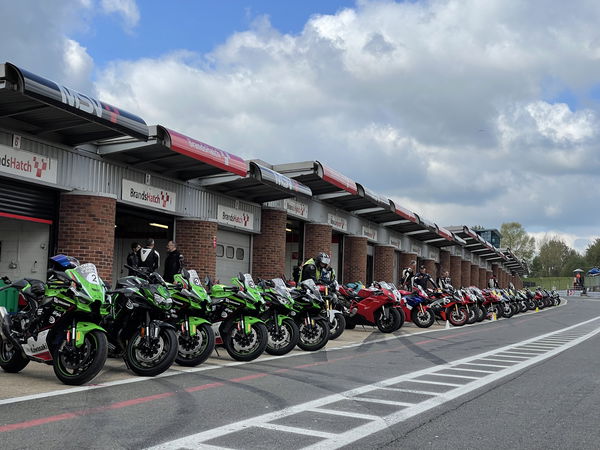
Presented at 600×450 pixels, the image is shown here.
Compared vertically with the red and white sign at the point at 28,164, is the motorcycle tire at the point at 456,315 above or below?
below

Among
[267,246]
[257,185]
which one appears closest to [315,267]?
[257,185]

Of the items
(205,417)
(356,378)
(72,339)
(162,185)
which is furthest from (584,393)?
(162,185)

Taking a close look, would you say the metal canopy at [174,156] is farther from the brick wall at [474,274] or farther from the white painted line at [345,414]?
the brick wall at [474,274]

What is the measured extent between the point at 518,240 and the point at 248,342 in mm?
126390

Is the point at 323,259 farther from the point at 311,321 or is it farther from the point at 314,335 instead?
the point at 314,335

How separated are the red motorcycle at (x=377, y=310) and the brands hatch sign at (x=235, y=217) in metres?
4.08

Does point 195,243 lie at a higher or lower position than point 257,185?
lower

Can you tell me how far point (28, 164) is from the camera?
1163 cm

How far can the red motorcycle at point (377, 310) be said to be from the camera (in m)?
15.6

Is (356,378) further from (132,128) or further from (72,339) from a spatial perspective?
(132,128)

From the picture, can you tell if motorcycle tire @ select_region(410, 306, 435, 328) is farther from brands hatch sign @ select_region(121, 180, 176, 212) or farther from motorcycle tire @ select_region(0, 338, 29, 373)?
motorcycle tire @ select_region(0, 338, 29, 373)

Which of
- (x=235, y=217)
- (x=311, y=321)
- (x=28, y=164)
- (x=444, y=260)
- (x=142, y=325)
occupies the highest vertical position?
(x=28, y=164)

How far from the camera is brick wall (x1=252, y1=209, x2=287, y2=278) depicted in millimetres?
19781

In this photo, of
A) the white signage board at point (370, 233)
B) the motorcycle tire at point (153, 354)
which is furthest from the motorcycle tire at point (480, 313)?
the motorcycle tire at point (153, 354)
